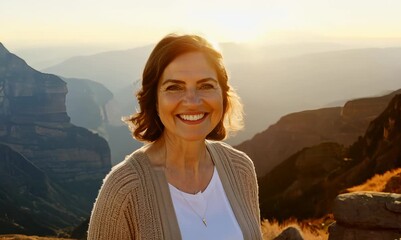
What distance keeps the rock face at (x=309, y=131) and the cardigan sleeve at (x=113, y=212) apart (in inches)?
2685

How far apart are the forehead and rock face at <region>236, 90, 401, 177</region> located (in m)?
67.9

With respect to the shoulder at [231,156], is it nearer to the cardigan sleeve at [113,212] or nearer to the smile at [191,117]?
the smile at [191,117]

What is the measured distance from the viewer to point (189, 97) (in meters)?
3.24

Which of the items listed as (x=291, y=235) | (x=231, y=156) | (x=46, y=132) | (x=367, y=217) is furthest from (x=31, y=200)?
(x=231, y=156)

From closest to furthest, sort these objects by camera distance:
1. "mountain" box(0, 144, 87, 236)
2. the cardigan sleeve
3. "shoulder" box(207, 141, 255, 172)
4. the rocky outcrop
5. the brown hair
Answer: the cardigan sleeve, the brown hair, "shoulder" box(207, 141, 255, 172), the rocky outcrop, "mountain" box(0, 144, 87, 236)

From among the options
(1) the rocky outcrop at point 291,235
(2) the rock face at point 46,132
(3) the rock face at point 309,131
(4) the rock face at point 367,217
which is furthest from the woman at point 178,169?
(2) the rock face at point 46,132

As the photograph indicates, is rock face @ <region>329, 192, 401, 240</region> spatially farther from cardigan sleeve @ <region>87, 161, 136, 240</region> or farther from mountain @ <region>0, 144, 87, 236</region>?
mountain @ <region>0, 144, 87, 236</region>

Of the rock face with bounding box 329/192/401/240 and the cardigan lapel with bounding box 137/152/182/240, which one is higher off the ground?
the cardigan lapel with bounding box 137/152/182/240

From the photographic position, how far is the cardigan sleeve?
3.00 m

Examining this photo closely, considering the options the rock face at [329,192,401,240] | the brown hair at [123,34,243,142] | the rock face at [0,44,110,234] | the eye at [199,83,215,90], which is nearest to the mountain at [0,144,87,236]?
the rock face at [0,44,110,234]

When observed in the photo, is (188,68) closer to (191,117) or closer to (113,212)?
(191,117)

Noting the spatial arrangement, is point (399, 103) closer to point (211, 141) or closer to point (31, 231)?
point (211, 141)

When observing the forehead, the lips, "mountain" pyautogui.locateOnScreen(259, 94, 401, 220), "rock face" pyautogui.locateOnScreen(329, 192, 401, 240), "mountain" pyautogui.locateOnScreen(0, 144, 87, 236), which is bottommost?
"mountain" pyautogui.locateOnScreen(0, 144, 87, 236)

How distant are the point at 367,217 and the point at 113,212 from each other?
7.68 m
